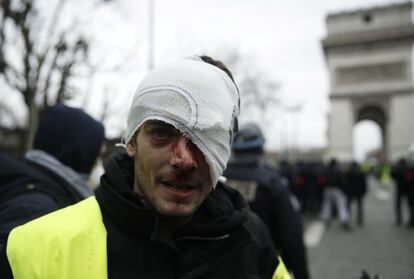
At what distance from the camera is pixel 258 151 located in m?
3.45

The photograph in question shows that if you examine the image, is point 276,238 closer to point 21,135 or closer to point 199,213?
point 199,213

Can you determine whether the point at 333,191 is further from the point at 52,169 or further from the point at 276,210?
the point at 52,169

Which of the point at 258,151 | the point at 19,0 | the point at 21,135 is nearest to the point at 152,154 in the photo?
the point at 258,151

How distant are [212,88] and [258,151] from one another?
215cm

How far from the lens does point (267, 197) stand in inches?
123

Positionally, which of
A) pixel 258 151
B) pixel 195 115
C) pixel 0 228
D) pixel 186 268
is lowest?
pixel 258 151

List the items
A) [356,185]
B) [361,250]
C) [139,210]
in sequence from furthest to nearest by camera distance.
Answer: [356,185] < [361,250] < [139,210]

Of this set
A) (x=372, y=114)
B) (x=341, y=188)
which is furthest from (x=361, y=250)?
(x=372, y=114)

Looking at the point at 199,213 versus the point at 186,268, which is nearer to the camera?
the point at 186,268

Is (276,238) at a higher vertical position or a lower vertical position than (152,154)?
lower

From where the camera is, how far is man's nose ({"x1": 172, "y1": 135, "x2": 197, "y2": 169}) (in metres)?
1.31

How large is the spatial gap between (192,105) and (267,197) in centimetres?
196

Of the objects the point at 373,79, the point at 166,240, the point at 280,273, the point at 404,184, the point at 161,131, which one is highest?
the point at 161,131

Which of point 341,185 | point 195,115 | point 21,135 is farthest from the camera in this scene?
point 21,135
